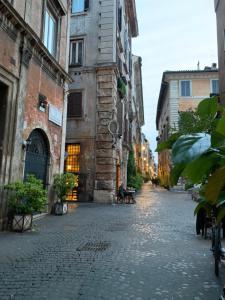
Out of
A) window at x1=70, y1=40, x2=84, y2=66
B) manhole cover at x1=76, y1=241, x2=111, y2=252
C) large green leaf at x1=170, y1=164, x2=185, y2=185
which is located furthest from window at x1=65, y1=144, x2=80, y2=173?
large green leaf at x1=170, y1=164, x2=185, y2=185

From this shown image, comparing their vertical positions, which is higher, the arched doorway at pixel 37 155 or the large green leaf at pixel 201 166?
the arched doorway at pixel 37 155

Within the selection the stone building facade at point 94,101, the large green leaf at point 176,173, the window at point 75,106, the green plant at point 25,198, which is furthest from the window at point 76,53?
the large green leaf at point 176,173

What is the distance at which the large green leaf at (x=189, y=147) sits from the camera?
2.96 ft

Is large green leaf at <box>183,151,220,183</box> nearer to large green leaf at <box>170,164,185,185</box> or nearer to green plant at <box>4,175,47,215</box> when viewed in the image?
large green leaf at <box>170,164,185,185</box>

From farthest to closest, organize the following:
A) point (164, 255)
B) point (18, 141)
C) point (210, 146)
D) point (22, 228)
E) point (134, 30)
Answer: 1. point (134, 30)
2. point (18, 141)
3. point (22, 228)
4. point (164, 255)
5. point (210, 146)

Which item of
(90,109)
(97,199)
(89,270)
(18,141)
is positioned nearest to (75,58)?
(90,109)

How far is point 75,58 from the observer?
19.7 metres

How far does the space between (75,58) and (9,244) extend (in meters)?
15.4

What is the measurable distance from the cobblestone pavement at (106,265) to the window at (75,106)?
1109 cm

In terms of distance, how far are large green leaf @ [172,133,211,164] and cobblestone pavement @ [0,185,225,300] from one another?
10.9ft

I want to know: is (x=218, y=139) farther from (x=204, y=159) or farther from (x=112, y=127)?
(x=112, y=127)

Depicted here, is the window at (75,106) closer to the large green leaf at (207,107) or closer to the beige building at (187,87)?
the large green leaf at (207,107)

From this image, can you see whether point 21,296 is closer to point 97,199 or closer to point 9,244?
point 9,244

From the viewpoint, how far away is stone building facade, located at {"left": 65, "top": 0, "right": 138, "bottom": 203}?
18250 millimetres
